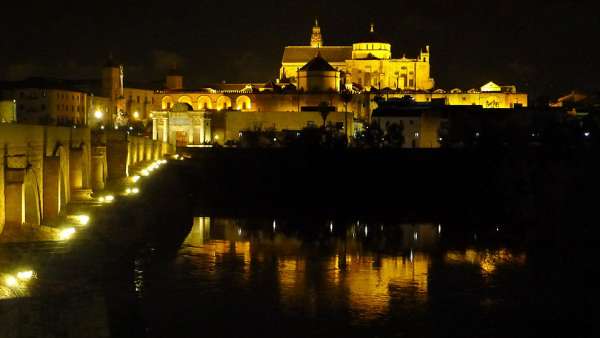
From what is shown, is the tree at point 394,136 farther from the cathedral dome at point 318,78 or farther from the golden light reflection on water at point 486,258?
the golden light reflection on water at point 486,258

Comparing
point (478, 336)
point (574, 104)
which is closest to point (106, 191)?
point (478, 336)

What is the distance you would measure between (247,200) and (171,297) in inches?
569

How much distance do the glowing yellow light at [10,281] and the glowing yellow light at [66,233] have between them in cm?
300

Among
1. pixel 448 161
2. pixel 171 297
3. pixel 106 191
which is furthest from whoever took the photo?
pixel 448 161

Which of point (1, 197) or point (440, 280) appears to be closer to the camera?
point (1, 197)

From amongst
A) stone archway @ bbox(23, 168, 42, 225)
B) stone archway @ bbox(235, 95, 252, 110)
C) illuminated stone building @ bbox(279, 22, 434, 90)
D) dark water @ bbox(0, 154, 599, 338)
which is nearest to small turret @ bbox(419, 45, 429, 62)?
illuminated stone building @ bbox(279, 22, 434, 90)

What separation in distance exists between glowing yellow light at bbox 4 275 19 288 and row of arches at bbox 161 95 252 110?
48056mm

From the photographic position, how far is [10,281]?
8.20 metres

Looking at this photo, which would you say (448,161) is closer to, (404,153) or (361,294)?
(404,153)

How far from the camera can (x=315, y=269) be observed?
588 inches

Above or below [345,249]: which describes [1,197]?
above

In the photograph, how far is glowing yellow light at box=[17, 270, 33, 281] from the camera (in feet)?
27.9

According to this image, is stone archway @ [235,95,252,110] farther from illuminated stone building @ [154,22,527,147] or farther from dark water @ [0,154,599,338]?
dark water @ [0,154,599,338]

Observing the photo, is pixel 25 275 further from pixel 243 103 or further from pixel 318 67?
pixel 318 67
